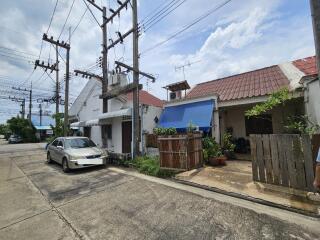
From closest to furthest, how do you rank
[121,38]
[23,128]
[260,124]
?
[260,124] < [121,38] < [23,128]

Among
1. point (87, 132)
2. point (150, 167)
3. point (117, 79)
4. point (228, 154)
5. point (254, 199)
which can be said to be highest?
point (117, 79)

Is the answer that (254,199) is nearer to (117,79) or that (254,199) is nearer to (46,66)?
(117,79)

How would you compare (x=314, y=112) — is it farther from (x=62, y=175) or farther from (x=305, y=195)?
(x=62, y=175)

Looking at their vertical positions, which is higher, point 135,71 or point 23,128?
point 135,71

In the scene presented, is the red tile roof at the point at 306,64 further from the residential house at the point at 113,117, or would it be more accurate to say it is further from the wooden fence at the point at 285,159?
the residential house at the point at 113,117

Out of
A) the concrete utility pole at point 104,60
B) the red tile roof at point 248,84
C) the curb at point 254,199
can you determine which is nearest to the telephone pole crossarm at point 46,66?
the concrete utility pole at point 104,60

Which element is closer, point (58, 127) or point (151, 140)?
point (151, 140)

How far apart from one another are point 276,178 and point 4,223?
6840 millimetres

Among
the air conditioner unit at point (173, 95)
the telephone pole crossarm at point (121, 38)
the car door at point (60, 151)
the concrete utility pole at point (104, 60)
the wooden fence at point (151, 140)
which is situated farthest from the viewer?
the concrete utility pole at point (104, 60)

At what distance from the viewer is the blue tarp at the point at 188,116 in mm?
9944

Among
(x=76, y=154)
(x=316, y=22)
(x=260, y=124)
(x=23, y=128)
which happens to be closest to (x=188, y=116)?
(x=260, y=124)

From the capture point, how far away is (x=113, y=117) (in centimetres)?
1306

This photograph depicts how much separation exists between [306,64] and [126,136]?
37.5ft

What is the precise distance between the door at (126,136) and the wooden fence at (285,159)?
8.94m
